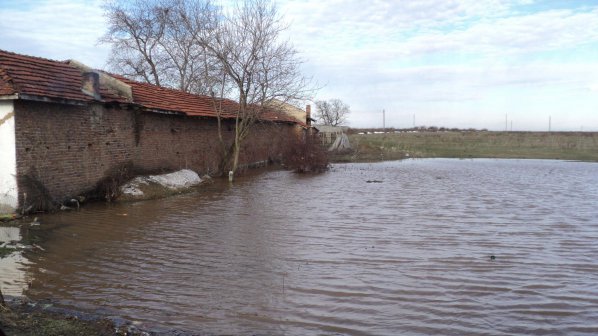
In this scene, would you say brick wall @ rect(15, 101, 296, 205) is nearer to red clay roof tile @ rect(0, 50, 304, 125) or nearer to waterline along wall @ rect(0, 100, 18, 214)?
waterline along wall @ rect(0, 100, 18, 214)

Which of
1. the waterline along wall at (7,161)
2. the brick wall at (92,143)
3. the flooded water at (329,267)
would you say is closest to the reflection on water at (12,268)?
the flooded water at (329,267)

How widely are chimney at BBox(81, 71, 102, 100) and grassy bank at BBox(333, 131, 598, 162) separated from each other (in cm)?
2294

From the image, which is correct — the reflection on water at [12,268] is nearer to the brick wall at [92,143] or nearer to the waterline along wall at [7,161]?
the waterline along wall at [7,161]

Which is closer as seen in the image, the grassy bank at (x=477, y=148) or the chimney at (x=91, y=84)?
the chimney at (x=91, y=84)

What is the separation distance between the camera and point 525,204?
541 inches

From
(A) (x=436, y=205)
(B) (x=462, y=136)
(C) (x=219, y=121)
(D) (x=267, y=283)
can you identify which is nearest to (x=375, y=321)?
(D) (x=267, y=283)

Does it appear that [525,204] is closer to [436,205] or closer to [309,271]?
[436,205]

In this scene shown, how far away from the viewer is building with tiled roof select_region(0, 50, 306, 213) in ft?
36.5

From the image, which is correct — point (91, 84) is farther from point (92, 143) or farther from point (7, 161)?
point (7, 161)

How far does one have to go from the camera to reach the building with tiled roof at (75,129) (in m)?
11.1

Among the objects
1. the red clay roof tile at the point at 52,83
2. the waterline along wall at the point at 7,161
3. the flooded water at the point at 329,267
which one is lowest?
the flooded water at the point at 329,267

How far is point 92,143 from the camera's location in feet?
45.1

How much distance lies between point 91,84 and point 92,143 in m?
1.66

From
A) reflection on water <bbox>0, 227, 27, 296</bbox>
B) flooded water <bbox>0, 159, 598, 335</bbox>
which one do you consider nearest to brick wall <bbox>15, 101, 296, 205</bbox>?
flooded water <bbox>0, 159, 598, 335</bbox>
